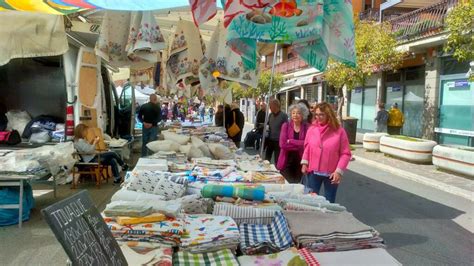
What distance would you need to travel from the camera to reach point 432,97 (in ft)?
56.0

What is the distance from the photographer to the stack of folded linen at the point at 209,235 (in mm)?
2279

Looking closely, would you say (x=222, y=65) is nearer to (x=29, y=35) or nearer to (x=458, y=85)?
(x=29, y=35)

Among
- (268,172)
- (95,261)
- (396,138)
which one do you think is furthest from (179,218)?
(396,138)

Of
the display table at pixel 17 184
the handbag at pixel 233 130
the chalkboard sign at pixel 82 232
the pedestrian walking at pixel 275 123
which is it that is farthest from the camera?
the handbag at pixel 233 130

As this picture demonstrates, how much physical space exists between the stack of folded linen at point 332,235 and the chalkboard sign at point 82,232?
1.03m

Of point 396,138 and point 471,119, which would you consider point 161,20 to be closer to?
point 396,138

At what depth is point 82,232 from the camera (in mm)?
1892

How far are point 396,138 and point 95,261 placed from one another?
1264 centimetres

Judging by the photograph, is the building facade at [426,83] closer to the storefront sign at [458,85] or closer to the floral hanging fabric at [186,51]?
the storefront sign at [458,85]

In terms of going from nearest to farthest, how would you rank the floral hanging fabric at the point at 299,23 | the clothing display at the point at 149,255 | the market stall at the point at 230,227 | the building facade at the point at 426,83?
the clothing display at the point at 149,255 → the market stall at the point at 230,227 → the floral hanging fabric at the point at 299,23 → the building facade at the point at 426,83

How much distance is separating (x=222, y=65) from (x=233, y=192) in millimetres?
3579

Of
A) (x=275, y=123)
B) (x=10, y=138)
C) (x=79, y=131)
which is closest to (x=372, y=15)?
(x=275, y=123)

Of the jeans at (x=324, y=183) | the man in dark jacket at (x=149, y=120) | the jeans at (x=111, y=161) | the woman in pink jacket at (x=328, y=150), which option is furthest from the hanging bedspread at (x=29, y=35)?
the man in dark jacket at (x=149, y=120)

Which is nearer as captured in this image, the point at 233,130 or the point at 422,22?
the point at 233,130
